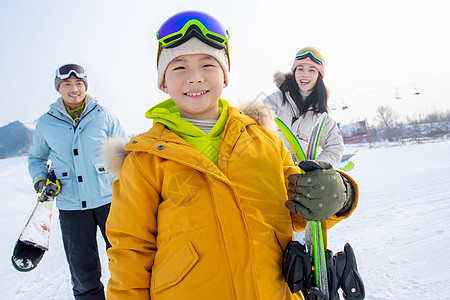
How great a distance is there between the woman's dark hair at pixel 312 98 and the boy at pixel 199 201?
176 centimetres

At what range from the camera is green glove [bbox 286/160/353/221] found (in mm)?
1123

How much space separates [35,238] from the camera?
241cm

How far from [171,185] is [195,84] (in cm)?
51

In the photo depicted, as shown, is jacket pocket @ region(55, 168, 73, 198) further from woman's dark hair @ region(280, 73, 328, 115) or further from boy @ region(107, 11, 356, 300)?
woman's dark hair @ region(280, 73, 328, 115)

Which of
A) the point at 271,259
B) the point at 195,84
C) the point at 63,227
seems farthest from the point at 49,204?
the point at 271,259

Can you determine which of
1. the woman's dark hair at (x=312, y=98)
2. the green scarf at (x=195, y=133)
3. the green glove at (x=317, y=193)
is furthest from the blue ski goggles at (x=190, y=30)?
the woman's dark hair at (x=312, y=98)

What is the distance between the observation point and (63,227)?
255cm

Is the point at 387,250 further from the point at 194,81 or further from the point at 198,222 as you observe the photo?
the point at 194,81

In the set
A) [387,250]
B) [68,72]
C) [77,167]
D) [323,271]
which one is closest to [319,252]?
[323,271]

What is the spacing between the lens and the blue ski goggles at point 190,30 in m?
1.36

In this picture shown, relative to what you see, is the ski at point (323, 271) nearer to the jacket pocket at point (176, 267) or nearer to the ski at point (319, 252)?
the ski at point (319, 252)

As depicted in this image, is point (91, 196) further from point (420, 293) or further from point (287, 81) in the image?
point (420, 293)

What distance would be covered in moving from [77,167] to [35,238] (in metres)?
0.71

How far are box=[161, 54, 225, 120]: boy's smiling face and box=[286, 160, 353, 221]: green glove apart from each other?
59 cm
